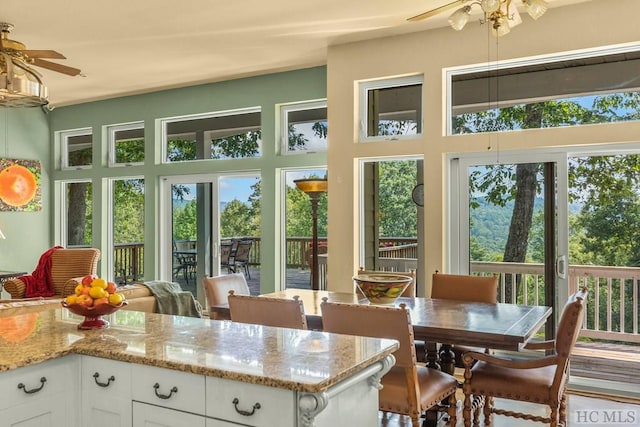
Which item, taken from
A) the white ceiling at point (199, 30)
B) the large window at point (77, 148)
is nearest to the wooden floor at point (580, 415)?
the white ceiling at point (199, 30)

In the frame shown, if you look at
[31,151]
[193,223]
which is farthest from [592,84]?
[31,151]

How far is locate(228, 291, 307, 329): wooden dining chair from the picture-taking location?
291 cm

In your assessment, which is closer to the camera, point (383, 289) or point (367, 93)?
point (383, 289)

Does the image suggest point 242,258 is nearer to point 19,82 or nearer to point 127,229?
point 127,229

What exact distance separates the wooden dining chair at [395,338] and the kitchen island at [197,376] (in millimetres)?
508

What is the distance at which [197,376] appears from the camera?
179 centimetres

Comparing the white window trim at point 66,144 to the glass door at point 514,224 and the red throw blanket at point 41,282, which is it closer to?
the red throw blanket at point 41,282

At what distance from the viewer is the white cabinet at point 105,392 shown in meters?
1.96

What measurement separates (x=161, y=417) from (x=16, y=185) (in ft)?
22.0

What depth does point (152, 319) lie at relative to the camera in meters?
2.65

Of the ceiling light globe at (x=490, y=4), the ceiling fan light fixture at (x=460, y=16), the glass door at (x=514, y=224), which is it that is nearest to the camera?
the ceiling light globe at (x=490, y=4)

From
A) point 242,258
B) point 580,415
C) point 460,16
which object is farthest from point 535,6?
point 242,258

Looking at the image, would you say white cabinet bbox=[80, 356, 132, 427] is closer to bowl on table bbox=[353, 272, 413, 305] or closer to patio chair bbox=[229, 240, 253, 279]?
bowl on table bbox=[353, 272, 413, 305]

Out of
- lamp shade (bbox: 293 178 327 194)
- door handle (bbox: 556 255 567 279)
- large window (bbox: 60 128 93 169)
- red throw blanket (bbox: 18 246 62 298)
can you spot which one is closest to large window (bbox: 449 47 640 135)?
door handle (bbox: 556 255 567 279)
